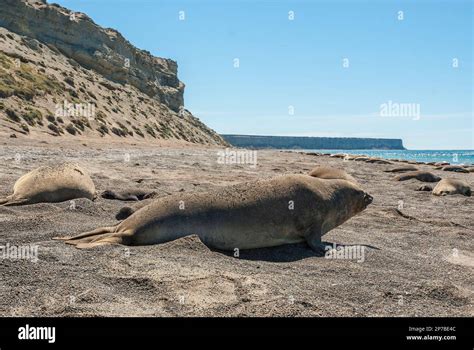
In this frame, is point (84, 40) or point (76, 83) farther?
point (84, 40)

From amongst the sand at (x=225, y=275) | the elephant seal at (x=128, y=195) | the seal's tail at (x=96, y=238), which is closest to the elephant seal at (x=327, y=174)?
the sand at (x=225, y=275)

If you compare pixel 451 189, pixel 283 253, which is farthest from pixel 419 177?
pixel 283 253

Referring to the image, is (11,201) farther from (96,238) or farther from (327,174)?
(327,174)

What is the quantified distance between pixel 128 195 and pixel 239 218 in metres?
3.47

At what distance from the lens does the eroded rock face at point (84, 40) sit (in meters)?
46.3

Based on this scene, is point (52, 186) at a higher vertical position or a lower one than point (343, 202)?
higher

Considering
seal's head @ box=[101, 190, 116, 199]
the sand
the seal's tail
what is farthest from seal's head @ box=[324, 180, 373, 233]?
seal's head @ box=[101, 190, 116, 199]

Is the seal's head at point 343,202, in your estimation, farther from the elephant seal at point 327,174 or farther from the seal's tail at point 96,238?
the seal's tail at point 96,238

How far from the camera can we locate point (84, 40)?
172 ft

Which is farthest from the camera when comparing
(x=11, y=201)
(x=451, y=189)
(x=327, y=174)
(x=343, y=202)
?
(x=451, y=189)

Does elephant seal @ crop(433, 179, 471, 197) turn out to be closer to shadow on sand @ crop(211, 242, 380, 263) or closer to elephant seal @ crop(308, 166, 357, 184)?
elephant seal @ crop(308, 166, 357, 184)

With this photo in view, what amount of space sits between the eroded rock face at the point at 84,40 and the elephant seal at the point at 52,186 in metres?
41.8

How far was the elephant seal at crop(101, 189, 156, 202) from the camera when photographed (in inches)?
336
